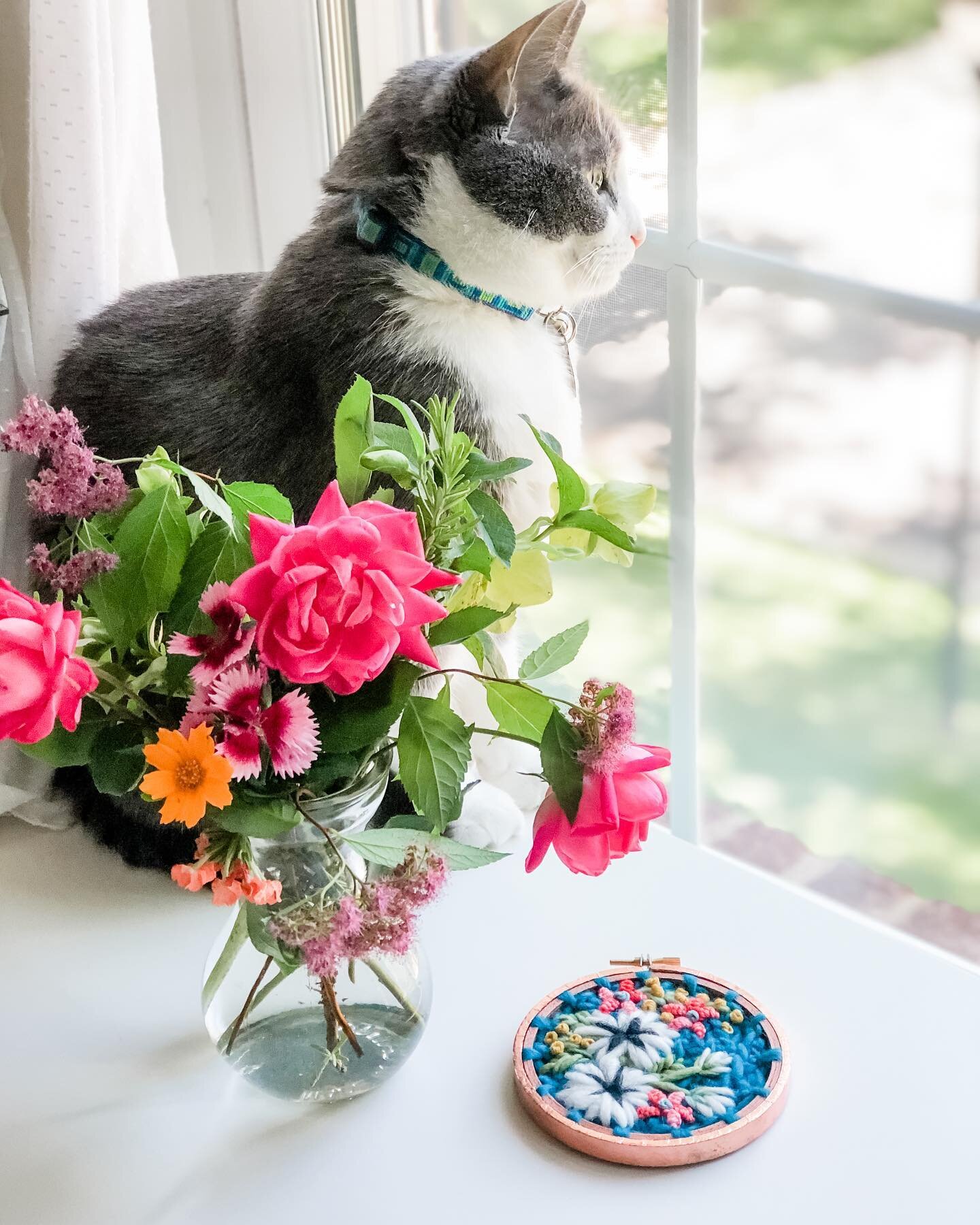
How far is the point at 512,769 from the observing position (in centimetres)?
113

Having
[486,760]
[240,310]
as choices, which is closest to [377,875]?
[486,760]

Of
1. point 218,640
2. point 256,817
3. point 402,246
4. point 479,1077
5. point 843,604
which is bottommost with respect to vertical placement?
point 479,1077

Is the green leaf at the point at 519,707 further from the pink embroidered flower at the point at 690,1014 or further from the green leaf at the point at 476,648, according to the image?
the pink embroidered flower at the point at 690,1014

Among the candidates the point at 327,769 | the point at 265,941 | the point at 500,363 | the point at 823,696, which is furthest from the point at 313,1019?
the point at 823,696

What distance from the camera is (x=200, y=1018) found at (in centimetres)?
89

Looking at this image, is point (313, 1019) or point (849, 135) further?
point (849, 135)

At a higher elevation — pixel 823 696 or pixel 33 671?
pixel 33 671

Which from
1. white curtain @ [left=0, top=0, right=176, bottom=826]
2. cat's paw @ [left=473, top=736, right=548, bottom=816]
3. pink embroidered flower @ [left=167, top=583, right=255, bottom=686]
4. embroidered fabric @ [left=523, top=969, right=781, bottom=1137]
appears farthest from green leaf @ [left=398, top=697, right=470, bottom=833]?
white curtain @ [left=0, top=0, right=176, bottom=826]

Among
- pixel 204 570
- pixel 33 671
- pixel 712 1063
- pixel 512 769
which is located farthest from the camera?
pixel 512 769

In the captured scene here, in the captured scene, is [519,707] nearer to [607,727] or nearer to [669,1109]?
[607,727]

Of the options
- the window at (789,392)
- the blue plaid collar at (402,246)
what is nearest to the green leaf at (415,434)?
the blue plaid collar at (402,246)

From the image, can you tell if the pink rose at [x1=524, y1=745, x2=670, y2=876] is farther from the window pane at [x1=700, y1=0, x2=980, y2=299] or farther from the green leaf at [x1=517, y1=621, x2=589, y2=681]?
the window pane at [x1=700, y1=0, x2=980, y2=299]

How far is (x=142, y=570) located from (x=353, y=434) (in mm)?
129

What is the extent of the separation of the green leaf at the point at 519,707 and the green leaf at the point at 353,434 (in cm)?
13
